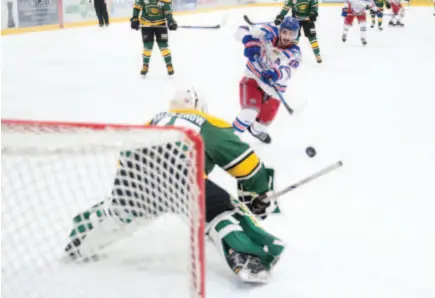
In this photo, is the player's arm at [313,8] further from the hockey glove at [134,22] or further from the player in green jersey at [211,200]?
the player in green jersey at [211,200]

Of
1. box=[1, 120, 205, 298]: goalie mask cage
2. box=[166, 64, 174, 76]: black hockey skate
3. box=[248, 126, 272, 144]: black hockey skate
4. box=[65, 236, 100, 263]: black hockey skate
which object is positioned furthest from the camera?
box=[166, 64, 174, 76]: black hockey skate

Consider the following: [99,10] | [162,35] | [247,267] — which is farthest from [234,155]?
[99,10]

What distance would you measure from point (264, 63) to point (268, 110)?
32 centimetres

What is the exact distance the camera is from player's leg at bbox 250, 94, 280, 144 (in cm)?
373

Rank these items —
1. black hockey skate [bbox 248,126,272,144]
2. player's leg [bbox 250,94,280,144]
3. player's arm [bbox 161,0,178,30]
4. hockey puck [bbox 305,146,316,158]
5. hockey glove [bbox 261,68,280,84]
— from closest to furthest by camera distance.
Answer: hockey glove [bbox 261,68,280,84]
hockey puck [bbox 305,146,316,158]
player's leg [bbox 250,94,280,144]
black hockey skate [bbox 248,126,272,144]
player's arm [bbox 161,0,178,30]

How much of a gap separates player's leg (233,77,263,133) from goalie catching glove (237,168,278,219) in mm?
1297

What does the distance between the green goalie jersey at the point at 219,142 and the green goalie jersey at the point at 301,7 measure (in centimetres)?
471

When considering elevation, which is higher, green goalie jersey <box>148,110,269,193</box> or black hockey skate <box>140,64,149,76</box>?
green goalie jersey <box>148,110,269,193</box>

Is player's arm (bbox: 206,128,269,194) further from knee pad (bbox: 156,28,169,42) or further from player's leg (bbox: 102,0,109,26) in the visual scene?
player's leg (bbox: 102,0,109,26)

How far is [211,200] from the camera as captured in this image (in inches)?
82.3

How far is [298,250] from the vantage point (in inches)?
93.2

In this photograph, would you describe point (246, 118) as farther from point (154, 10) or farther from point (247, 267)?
point (154, 10)

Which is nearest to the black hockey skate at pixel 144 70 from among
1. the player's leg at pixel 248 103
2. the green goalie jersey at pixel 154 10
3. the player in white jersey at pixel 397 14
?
the green goalie jersey at pixel 154 10

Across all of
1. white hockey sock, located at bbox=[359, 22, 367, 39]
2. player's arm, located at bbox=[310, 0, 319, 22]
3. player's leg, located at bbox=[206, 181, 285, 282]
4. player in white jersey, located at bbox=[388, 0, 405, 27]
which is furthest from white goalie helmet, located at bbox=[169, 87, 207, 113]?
player in white jersey, located at bbox=[388, 0, 405, 27]
